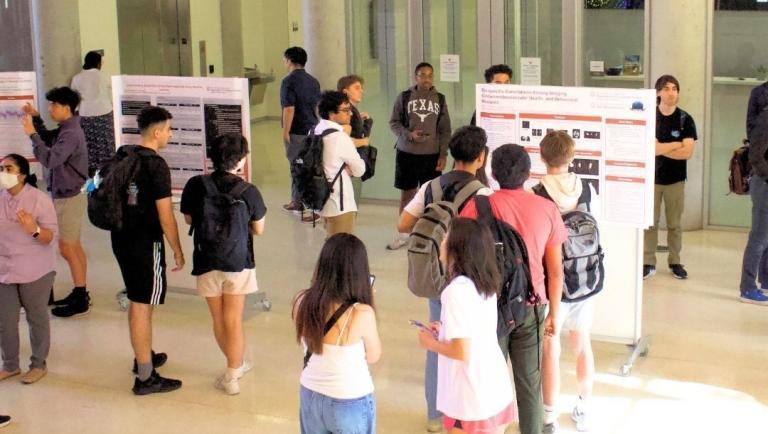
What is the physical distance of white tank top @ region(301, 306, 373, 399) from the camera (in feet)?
14.7

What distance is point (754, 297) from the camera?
8.36 meters

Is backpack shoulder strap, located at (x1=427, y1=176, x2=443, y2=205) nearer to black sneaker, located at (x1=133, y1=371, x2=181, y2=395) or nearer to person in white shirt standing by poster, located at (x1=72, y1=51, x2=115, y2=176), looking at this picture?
black sneaker, located at (x1=133, y1=371, x2=181, y2=395)

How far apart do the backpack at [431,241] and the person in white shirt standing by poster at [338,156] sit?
86.0 inches

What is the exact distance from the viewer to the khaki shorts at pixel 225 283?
664 centimetres

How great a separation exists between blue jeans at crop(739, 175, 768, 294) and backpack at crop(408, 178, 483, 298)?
10.9ft

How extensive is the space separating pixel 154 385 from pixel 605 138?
3.10 meters

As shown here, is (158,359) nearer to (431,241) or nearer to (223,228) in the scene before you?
(223,228)

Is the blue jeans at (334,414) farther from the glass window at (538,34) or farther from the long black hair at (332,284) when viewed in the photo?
the glass window at (538,34)

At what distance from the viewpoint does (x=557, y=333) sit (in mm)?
5762

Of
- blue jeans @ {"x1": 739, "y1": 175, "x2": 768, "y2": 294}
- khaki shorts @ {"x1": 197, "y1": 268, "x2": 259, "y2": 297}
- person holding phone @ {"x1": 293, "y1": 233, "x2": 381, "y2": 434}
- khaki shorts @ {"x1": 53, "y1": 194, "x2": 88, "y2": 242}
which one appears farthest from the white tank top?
blue jeans @ {"x1": 739, "y1": 175, "x2": 768, "y2": 294}

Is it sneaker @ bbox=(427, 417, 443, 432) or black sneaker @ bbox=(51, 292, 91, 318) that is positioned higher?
black sneaker @ bbox=(51, 292, 91, 318)

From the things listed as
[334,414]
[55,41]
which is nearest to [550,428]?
[334,414]

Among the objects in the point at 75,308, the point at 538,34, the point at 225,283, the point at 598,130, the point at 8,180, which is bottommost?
the point at 75,308

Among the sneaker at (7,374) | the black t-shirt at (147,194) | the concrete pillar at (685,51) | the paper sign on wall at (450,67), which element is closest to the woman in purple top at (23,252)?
the sneaker at (7,374)
